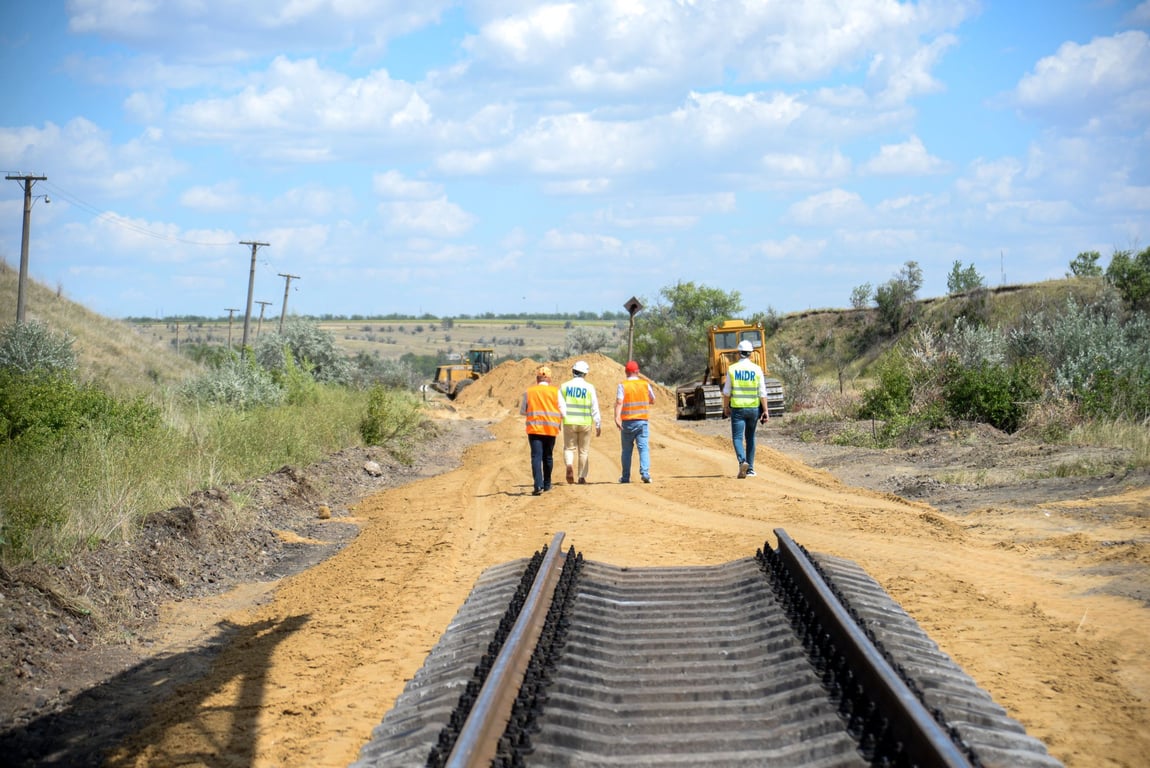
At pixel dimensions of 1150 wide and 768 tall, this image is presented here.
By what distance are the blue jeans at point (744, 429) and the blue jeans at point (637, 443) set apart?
1361 mm

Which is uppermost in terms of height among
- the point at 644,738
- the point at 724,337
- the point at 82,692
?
the point at 724,337

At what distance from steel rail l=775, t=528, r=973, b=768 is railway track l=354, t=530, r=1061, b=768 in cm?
1

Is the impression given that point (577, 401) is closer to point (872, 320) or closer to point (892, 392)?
point (892, 392)

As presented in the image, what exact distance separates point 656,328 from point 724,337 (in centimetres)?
3660

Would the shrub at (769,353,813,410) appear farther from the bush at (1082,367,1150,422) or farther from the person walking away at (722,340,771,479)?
the person walking away at (722,340,771,479)

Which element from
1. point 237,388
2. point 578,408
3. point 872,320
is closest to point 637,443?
point 578,408

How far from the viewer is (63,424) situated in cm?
1456

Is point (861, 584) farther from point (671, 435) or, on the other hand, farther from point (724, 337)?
point (724, 337)

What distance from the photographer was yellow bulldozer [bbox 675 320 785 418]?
33.3 meters

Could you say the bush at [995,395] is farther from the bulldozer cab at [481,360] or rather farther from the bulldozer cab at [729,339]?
the bulldozer cab at [481,360]

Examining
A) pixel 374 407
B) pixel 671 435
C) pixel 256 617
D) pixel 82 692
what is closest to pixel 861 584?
pixel 256 617

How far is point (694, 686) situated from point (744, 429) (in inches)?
426

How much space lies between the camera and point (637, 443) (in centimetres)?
1655

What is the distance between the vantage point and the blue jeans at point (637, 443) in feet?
54.1
